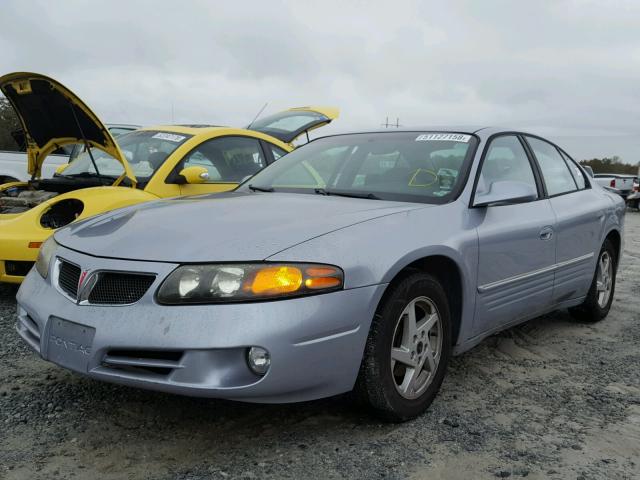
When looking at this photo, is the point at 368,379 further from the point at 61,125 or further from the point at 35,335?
the point at 61,125

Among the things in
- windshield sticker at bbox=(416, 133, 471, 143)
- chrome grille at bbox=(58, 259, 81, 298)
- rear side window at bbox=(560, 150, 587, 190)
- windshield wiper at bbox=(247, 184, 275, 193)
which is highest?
windshield sticker at bbox=(416, 133, 471, 143)

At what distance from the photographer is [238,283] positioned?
2312 millimetres

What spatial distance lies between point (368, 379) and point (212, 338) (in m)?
0.69

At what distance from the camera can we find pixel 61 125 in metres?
5.15

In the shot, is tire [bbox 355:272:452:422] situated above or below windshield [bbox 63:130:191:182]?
below

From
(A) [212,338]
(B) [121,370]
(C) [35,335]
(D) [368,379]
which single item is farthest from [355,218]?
(C) [35,335]

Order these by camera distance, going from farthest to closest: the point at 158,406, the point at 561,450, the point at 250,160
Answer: the point at 250,160
the point at 158,406
the point at 561,450

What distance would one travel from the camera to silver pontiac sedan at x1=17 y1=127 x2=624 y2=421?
89.9 inches

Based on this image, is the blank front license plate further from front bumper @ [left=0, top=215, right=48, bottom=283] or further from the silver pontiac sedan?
front bumper @ [left=0, top=215, right=48, bottom=283]

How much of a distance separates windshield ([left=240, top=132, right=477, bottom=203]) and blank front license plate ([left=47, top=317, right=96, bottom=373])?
151 centimetres

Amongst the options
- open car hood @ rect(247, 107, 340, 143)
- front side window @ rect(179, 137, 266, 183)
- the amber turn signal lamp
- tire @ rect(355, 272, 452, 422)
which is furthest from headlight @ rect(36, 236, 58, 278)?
open car hood @ rect(247, 107, 340, 143)

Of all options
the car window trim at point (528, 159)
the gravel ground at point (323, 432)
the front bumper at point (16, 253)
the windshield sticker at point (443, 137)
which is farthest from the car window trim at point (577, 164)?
the front bumper at point (16, 253)

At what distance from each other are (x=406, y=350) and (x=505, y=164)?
1.52 m

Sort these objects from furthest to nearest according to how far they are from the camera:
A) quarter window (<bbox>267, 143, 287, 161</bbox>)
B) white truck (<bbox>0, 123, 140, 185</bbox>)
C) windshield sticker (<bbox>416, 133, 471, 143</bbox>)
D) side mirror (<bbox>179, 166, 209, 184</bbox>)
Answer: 1. white truck (<bbox>0, 123, 140, 185</bbox>)
2. quarter window (<bbox>267, 143, 287, 161</bbox>)
3. side mirror (<bbox>179, 166, 209, 184</bbox>)
4. windshield sticker (<bbox>416, 133, 471, 143</bbox>)
